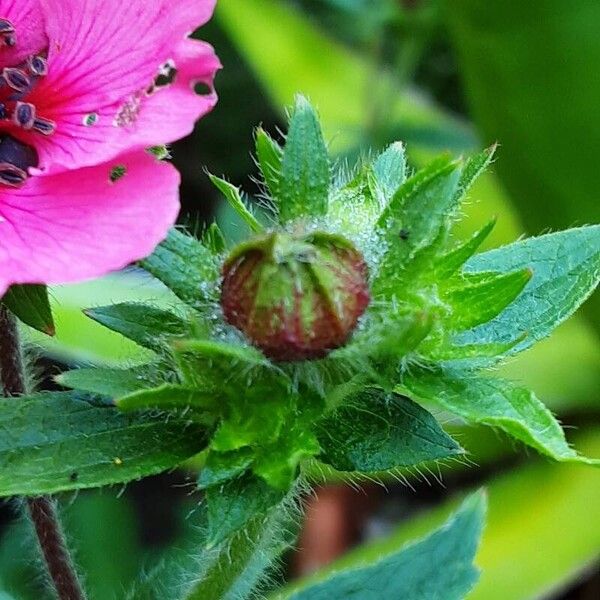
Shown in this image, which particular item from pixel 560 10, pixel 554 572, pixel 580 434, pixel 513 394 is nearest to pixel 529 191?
pixel 560 10

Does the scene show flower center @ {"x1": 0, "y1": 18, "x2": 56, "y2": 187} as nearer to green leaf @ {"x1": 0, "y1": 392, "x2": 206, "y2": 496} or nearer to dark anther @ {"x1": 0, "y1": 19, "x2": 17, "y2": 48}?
dark anther @ {"x1": 0, "y1": 19, "x2": 17, "y2": 48}

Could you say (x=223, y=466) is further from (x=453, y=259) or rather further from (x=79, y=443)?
(x=453, y=259)

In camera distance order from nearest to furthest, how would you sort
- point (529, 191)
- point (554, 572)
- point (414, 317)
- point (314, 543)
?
point (414, 317)
point (554, 572)
point (529, 191)
point (314, 543)

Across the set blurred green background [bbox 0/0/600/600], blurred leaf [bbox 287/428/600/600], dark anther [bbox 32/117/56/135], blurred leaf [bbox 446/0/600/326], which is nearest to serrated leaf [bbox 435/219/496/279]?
dark anther [bbox 32/117/56/135]

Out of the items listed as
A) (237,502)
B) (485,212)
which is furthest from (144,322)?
(485,212)

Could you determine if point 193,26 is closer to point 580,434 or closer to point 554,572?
point 554,572

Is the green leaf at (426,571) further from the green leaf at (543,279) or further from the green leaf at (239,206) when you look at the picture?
the green leaf at (239,206)
